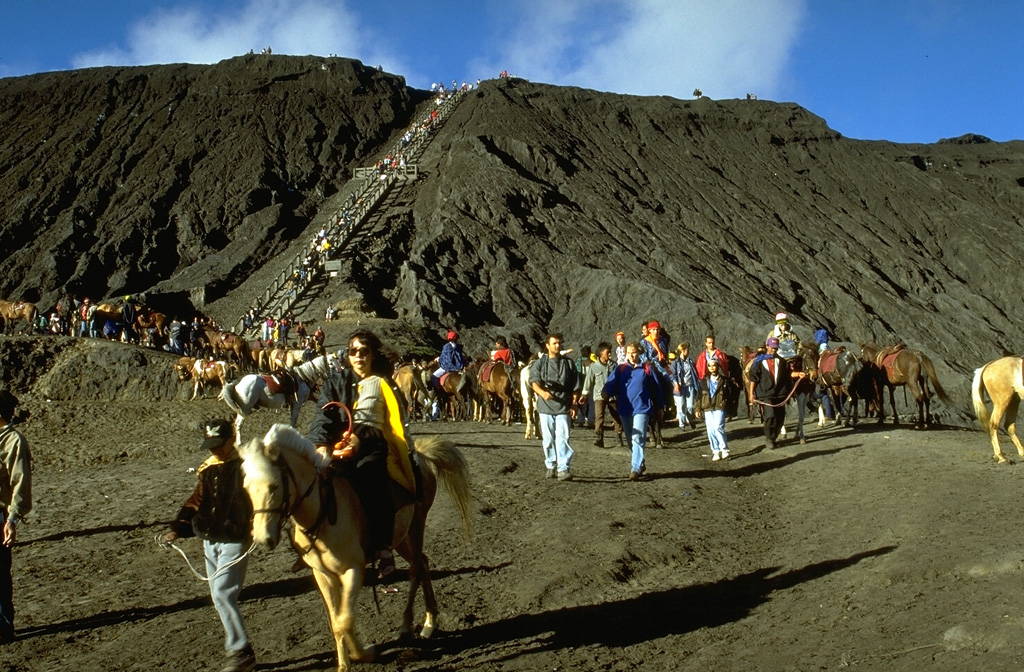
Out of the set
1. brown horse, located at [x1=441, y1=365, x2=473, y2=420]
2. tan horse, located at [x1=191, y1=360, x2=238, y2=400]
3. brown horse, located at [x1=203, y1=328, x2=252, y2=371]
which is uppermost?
brown horse, located at [x1=203, y1=328, x2=252, y2=371]

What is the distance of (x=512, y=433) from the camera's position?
17531mm

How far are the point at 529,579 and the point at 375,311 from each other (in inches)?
1154

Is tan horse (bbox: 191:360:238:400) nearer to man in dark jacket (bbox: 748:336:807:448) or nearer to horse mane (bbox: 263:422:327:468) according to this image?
man in dark jacket (bbox: 748:336:807:448)

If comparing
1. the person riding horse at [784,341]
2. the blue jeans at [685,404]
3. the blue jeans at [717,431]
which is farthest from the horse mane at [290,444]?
the blue jeans at [685,404]

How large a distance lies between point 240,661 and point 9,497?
2333 millimetres

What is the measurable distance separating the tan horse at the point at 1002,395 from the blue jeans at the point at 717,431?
11.9 feet

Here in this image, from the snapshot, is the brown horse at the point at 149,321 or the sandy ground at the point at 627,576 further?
the brown horse at the point at 149,321

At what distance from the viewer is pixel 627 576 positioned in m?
7.84

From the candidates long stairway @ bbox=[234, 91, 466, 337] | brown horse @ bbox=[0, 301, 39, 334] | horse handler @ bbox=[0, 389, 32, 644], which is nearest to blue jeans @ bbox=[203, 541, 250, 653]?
horse handler @ bbox=[0, 389, 32, 644]

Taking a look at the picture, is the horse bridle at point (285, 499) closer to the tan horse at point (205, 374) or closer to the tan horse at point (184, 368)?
the tan horse at point (205, 374)

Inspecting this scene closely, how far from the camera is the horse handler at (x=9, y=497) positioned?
6289 millimetres

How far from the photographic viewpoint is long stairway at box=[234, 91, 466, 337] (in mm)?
38091

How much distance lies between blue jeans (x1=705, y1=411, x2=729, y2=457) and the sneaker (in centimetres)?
988

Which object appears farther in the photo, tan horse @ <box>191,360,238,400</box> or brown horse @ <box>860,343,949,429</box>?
tan horse @ <box>191,360,238,400</box>
